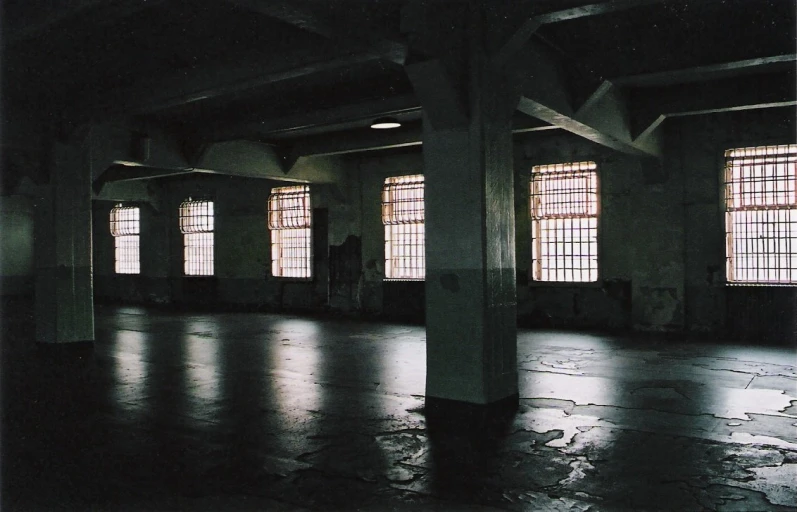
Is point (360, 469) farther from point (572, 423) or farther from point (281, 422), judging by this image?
point (572, 423)

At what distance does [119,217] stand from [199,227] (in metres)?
4.13

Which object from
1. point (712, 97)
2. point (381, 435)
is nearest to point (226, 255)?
point (712, 97)

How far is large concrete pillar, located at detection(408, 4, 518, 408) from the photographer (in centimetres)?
613

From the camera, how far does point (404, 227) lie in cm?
1466

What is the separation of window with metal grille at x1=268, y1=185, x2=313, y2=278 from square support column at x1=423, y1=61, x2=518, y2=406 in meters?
9.83

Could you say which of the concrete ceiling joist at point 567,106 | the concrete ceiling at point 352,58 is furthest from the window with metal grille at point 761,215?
the concrete ceiling at point 352,58

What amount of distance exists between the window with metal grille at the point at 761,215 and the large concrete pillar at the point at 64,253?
1064cm

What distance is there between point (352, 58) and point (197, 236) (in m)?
12.9

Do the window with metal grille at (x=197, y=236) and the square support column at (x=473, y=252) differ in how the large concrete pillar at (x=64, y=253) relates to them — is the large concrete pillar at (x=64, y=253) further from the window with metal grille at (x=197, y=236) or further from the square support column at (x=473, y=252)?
the window with metal grille at (x=197, y=236)

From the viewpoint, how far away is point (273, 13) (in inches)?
203

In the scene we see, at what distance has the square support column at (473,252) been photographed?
616 centimetres

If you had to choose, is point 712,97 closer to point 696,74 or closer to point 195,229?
point 696,74

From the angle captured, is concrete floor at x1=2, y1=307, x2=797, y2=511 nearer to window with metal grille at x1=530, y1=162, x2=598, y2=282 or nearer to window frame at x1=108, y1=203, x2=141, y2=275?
window with metal grille at x1=530, y1=162, x2=598, y2=282

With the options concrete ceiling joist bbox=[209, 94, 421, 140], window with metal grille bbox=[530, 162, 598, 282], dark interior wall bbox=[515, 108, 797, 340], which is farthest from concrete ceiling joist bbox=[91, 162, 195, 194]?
dark interior wall bbox=[515, 108, 797, 340]
